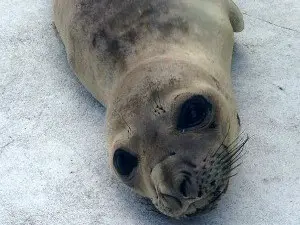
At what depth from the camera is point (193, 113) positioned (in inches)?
112

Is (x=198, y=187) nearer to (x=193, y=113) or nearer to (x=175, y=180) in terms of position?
(x=175, y=180)

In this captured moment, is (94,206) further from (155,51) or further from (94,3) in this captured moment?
(94,3)

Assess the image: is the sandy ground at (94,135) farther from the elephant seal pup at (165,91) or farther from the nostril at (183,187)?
the nostril at (183,187)

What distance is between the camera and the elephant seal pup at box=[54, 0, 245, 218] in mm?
2805

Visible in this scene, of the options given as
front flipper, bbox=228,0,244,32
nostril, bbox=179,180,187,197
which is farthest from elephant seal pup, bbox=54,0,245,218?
front flipper, bbox=228,0,244,32

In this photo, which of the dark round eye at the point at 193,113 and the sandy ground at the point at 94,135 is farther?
the sandy ground at the point at 94,135

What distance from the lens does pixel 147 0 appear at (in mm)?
3467

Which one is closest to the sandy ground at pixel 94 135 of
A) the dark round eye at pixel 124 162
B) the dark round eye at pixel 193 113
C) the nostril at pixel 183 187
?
the dark round eye at pixel 124 162

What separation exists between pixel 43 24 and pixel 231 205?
85.7 inches

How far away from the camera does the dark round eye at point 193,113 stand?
282 centimetres

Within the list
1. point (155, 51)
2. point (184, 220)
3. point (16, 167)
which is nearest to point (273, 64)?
point (155, 51)

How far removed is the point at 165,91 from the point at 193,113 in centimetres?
17

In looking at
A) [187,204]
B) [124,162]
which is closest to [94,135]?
[124,162]

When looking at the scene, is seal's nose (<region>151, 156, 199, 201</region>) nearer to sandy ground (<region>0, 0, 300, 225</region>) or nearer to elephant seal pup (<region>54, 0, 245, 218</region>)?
elephant seal pup (<region>54, 0, 245, 218</region>)
